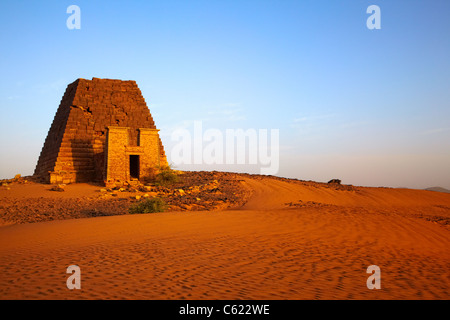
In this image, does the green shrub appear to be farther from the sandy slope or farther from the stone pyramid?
the stone pyramid

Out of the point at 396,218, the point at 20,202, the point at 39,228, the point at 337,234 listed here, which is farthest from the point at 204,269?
the point at 20,202

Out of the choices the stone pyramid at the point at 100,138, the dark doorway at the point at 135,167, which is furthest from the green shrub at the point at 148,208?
the dark doorway at the point at 135,167

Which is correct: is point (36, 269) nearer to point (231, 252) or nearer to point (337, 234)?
point (231, 252)

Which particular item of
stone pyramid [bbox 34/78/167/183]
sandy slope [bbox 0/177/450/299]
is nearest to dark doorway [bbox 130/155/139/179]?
stone pyramid [bbox 34/78/167/183]

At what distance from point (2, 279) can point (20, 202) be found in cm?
1202

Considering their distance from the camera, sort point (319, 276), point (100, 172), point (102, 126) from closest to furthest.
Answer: point (319, 276)
point (100, 172)
point (102, 126)

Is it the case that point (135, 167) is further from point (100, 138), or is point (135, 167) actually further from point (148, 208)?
point (148, 208)

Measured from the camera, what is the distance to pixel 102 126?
73.6ft

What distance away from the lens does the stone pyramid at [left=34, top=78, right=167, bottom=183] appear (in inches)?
736

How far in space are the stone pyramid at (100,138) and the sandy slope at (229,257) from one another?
368 inches

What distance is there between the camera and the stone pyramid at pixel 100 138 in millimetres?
18703

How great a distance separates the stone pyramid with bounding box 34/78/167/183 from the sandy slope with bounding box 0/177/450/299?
9338 mm

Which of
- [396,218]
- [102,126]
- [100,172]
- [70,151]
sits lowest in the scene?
[396,218]

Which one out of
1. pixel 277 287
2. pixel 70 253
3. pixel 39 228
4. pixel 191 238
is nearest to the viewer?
pixel 277 287
